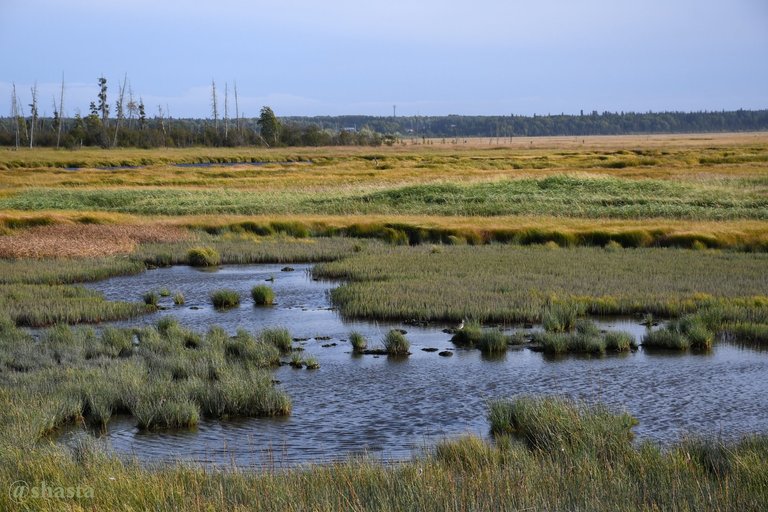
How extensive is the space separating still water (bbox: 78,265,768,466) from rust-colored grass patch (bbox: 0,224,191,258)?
37.3 feet

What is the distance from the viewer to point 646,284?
22719mm

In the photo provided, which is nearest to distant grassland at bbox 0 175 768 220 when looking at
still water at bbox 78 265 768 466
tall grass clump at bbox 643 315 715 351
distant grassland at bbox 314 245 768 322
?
distant grassland at bbox 314 245 768 322

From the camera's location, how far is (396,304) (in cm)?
2095

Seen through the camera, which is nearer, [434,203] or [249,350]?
[249,350]

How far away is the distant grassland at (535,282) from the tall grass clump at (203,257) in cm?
438

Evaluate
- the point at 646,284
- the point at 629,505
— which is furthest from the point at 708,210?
the point at 629,505

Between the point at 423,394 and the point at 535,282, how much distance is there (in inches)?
390

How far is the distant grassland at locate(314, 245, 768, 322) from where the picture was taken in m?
20.4

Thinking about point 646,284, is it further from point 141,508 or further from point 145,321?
point 141,508

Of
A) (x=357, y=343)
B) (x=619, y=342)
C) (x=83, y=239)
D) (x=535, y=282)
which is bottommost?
(x=357, y=343)

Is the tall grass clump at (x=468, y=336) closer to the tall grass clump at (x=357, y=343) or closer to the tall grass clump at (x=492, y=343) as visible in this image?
the tall grass clump at (x=492, y=343)

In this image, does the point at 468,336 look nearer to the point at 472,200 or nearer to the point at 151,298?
the point at 151,298

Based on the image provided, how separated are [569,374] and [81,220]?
28.9m

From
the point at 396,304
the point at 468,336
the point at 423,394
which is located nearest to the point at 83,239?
the point at 396,304
